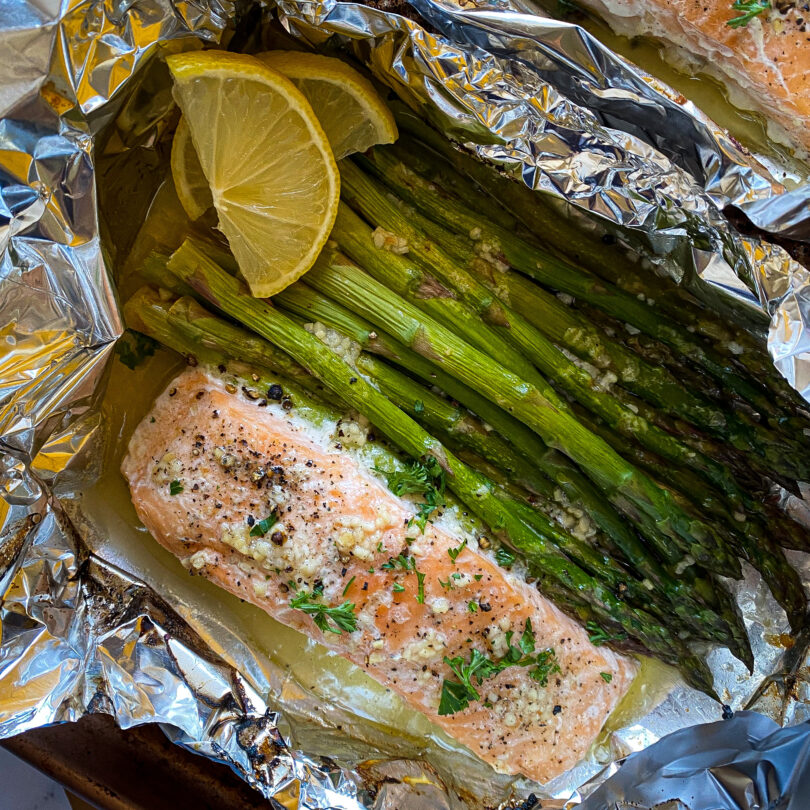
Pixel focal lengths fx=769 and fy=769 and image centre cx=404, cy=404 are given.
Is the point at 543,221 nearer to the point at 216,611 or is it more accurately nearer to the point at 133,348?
the point at 133,348

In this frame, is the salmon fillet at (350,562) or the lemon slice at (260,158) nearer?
the lemon slice at (260,158)

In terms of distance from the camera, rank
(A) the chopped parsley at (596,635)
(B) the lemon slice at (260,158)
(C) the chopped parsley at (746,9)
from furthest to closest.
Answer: (A) the chopped parsley at (596,635)
(C) the chopped parsley at (746,9)
(B) the lemon slice at (260,158)

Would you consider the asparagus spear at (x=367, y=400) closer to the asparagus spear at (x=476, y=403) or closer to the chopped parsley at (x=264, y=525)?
the asparagus spear at (x=476, y=403)

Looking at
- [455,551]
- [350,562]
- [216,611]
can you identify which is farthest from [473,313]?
[216,611]

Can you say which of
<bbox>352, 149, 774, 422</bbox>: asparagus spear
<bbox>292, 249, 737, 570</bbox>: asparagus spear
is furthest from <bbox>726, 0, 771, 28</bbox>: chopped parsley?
<bbox>292, 249, 737, 570</bbox>: asparagus spear

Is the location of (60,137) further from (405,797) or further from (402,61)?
(405,797)

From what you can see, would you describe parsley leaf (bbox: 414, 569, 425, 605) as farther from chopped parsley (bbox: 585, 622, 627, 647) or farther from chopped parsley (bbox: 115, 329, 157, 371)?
chopped parsley (bbox: 115, 329, 157, 371)

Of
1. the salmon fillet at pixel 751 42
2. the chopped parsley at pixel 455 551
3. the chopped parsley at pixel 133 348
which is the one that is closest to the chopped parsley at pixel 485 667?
the chopped parsley at pixel 455 551
